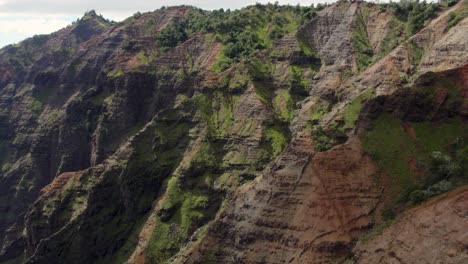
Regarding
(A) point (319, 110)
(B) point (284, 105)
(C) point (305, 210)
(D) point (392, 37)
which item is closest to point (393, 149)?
(C) point (305, 210)

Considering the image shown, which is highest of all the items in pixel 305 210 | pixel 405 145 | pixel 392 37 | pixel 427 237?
pixel 392 37

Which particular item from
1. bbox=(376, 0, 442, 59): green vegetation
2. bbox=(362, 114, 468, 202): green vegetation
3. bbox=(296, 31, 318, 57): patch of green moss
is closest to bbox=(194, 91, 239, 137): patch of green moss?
bbox=(296, 31, 318, 57): patch of green moss

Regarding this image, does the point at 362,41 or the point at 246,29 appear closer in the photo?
the point at 362,41

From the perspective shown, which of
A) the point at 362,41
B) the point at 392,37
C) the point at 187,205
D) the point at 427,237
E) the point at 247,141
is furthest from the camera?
the point at 362,41

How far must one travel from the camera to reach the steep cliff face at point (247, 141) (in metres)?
54.3

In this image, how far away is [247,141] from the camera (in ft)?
319

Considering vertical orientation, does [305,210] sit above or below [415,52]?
below

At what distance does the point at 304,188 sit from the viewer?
55906 millimetres

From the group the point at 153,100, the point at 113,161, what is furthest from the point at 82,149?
the point at 113,161

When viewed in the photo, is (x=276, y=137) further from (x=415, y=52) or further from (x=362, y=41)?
(x=362, y=41)

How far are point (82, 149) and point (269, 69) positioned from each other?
56.9 m

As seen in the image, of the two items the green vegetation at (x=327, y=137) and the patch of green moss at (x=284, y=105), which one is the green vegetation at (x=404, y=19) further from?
the green vegetation at (x=327, y=137)

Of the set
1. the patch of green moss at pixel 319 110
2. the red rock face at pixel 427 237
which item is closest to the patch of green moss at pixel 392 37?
the patch of green moss at pixel 319 110

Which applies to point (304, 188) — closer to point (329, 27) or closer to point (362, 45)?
point (362, 45)
